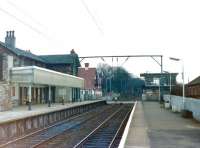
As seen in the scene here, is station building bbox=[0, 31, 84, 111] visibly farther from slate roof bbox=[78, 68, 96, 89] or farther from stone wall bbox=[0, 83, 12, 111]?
slate roof bbox=[78, 68, 96, 89]

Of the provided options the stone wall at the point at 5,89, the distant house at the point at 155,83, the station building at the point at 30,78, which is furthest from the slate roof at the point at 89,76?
the stone wall at the point at 5,89

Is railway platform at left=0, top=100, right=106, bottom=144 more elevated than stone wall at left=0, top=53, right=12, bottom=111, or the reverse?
stone wall at left=0, top=53, right=12, bottom=111

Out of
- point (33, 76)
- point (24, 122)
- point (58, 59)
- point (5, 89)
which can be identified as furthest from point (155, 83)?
point (24, 122)

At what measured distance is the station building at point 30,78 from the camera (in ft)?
115

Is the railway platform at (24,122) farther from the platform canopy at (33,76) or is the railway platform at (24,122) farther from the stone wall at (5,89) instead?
the platform canopy at (33,76)

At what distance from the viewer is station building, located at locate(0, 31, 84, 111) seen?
35.0 metres

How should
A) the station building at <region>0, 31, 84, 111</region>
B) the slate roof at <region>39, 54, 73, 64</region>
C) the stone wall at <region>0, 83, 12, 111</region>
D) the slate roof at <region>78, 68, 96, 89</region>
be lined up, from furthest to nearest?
1. the slate roof at <region>78, 68, 96, 89</region>
2. the slate roof at <region>39, 54, 73, 64</region>
3. the station building at <region>0, 31, 84, 111</region>
4. the stone wall at <region>0, 83, 12, 111</region>

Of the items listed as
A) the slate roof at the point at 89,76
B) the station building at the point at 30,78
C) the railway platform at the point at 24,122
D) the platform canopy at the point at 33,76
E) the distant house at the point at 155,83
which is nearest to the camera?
the railway platform at the point at 24,122

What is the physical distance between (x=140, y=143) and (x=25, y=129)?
411 inches

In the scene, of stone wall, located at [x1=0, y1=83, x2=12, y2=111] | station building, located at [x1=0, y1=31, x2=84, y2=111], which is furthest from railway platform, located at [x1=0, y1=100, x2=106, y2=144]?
stone wall, located at [x1=0, y1=83, x2=12, y2=111]

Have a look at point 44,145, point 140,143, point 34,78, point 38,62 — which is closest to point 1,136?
point 44,145

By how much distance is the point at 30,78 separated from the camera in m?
37.8

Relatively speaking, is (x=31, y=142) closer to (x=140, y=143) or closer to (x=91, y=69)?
(x=140, y=143)

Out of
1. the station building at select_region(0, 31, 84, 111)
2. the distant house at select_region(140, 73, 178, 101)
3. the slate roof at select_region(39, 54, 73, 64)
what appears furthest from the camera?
the distant house at select_region(140, 73, 178, 101)
